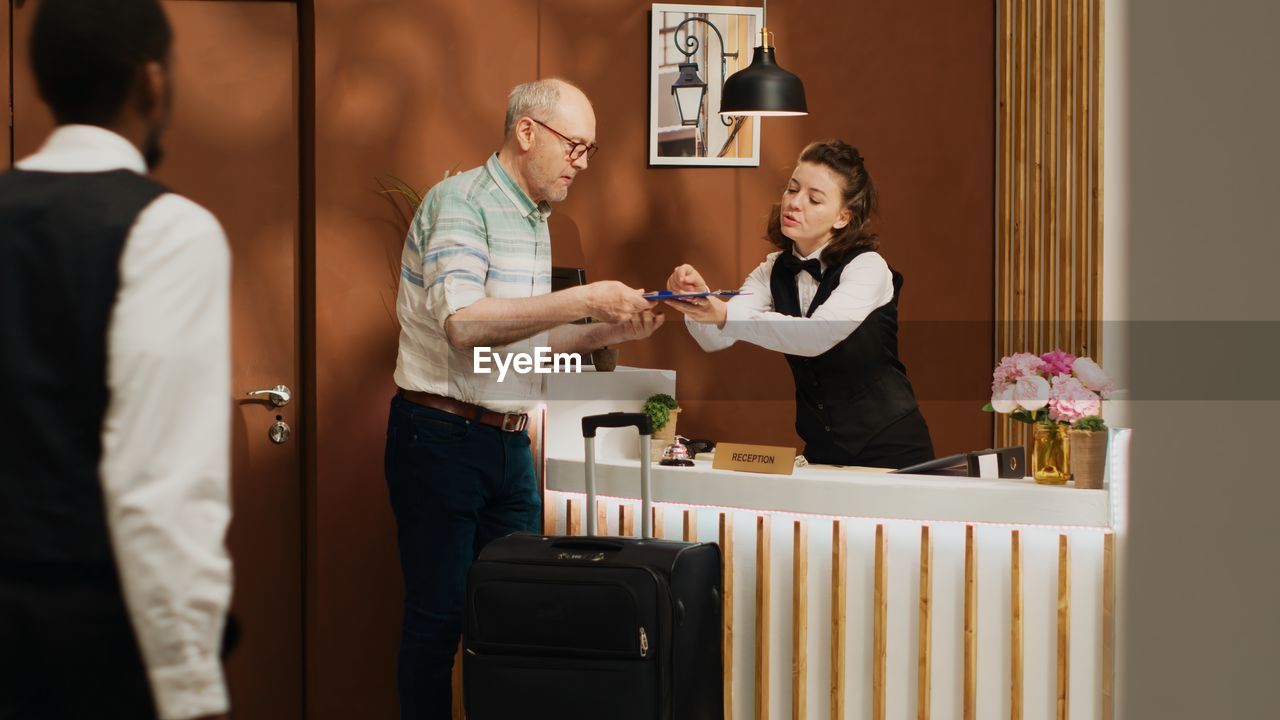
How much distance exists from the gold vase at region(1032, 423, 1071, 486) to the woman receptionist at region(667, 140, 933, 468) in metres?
0.58

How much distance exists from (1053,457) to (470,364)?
132 cm

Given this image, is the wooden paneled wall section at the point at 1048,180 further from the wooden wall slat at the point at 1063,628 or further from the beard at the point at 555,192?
the beard at the point at 555,192

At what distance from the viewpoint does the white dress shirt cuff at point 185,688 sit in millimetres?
1075

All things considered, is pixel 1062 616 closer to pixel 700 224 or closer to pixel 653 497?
pixel 653 497

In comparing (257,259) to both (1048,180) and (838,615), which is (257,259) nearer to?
(838,615)

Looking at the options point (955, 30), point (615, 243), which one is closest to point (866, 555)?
point (615, 243)

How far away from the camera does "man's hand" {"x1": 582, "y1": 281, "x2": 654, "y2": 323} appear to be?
2.63m

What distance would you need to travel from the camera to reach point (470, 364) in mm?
2666

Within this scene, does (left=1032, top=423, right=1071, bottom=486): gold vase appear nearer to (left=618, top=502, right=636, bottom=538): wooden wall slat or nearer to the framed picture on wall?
(left=618, top=502, right=636, bottom=538): wooden wall slat

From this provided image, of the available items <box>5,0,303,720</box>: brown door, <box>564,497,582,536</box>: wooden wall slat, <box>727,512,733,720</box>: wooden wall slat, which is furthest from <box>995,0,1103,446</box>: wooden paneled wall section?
<box>5,0,303,720</box>: brown door

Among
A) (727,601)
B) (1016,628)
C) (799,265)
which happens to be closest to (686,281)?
(799,265)

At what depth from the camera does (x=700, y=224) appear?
158 inches

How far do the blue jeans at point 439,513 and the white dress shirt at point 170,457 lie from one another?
5.06 ft

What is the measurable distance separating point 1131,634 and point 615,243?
11.3 feet
